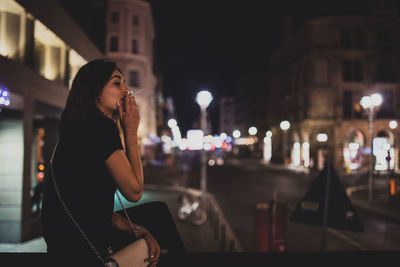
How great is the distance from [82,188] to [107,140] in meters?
0.28

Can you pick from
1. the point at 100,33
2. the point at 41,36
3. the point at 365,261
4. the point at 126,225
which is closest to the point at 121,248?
the point at 126,225

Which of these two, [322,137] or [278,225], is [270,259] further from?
[322,137]

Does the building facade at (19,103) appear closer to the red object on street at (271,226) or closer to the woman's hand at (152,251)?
the red object on street at (271,226)

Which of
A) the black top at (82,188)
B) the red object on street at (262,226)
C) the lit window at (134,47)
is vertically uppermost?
the lit window at (134,47)

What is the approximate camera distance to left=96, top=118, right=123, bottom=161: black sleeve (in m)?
1.82

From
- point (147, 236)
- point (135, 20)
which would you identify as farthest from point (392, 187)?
point (135, 20)

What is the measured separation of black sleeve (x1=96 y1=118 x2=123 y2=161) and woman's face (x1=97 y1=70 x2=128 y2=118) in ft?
0.70

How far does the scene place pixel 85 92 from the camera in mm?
2002

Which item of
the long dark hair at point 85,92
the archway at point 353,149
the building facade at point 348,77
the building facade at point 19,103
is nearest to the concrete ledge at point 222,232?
the building facade at point 19,103

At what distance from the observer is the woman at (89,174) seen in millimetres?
1830

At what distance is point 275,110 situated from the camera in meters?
62.8

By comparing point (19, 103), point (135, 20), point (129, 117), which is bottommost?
point (129, 117)

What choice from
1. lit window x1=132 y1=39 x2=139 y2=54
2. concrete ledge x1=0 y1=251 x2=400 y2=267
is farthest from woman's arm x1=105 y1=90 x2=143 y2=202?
lit window x1=132 y1=39 x2=139 y2=54

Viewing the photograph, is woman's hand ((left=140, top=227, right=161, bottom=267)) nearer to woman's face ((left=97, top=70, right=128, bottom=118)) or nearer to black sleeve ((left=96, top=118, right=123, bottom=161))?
black sleeve ((left=96, top=118, right=123, bottom=161))
